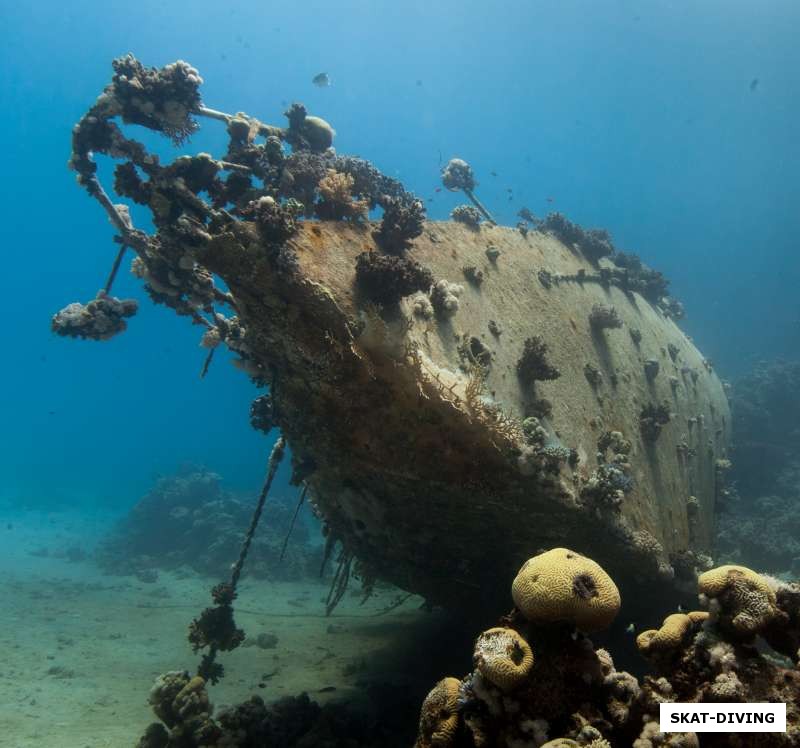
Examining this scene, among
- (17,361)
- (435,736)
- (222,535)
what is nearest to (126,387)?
(17,361)

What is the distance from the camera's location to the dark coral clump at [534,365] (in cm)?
926

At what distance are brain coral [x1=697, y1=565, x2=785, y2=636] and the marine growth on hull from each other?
0.09ft

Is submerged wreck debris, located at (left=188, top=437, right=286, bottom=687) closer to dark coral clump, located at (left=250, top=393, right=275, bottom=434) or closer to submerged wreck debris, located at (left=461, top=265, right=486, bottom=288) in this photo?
dark coral clump, located at (left=250, top=393, right=275, bottom=434)

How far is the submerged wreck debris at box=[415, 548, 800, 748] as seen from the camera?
4.28m

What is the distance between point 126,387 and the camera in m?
151

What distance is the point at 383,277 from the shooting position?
291 inches

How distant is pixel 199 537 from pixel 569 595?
33.1 m

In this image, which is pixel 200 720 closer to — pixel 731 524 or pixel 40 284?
pixel 731 524

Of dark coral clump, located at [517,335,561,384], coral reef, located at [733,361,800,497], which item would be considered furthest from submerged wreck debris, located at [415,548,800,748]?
coral reef, located at [733,361,800,497]

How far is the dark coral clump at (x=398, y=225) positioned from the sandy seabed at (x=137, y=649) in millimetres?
9309

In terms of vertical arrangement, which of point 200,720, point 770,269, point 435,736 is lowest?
point 200,720

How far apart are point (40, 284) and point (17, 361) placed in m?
29.2

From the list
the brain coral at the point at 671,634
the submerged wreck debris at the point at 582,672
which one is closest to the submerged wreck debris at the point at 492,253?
the submerged wreck debris at the point at 582,672

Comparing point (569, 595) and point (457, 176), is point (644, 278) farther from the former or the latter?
point (569, 595)
